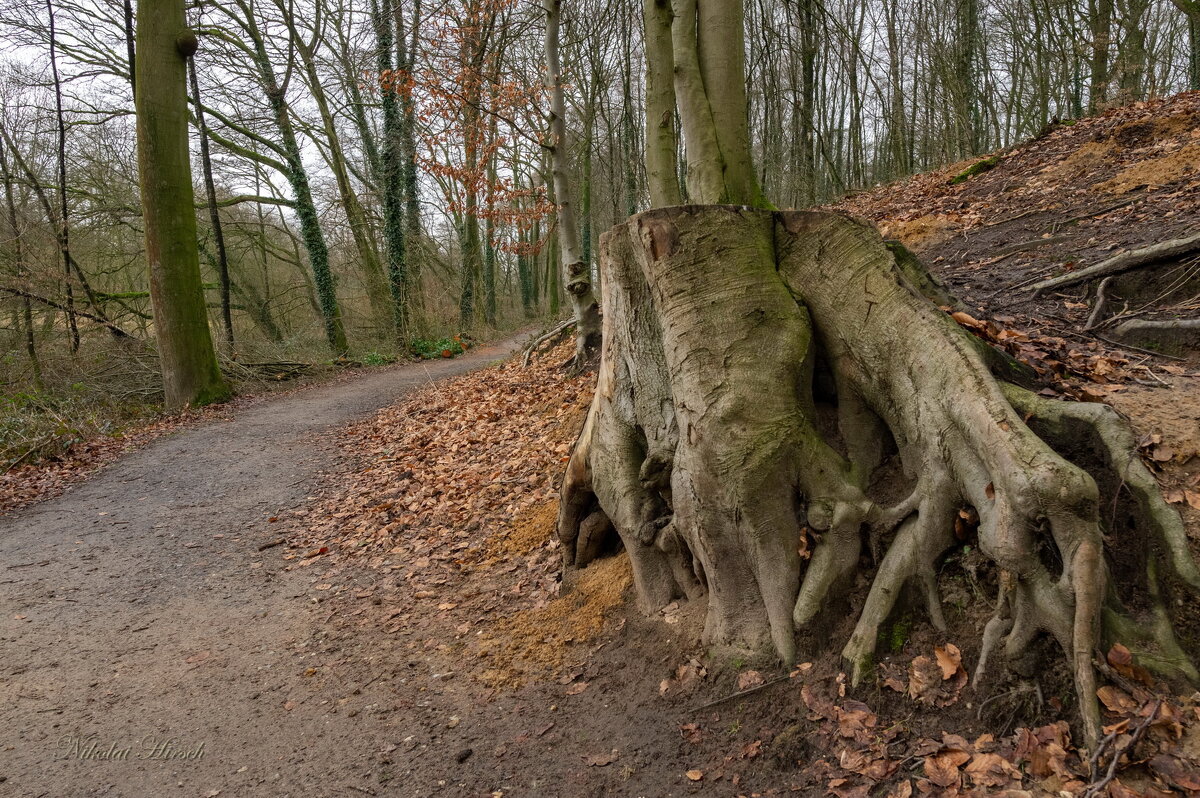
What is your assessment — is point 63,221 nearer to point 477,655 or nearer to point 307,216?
point 307,216

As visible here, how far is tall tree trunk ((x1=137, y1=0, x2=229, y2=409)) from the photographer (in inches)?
443

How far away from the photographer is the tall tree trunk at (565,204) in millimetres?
9172

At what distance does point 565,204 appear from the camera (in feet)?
31.9

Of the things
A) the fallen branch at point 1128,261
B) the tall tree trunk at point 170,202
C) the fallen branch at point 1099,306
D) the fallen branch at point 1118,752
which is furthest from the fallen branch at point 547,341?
the fallen branch at point 1118,752

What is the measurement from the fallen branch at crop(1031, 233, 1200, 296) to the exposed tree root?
6.49 ft

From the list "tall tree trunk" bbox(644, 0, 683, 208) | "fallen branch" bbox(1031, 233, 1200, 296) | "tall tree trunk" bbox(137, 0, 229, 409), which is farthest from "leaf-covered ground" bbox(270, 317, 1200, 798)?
"tall tree trunk" bbox(137, 0, 229, 409)

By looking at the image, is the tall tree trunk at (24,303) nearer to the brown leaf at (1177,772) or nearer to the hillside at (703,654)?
the hillside at (703,654)

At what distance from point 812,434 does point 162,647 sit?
4453 millimetres

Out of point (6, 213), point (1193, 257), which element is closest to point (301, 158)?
point (6, 213)

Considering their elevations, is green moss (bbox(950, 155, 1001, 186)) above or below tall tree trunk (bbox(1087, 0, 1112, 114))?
below

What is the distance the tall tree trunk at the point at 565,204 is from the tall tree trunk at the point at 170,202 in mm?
7228

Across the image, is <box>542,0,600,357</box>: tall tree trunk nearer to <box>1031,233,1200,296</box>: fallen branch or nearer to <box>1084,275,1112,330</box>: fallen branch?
<box>1031,233,1200,296</box>: fallen branch

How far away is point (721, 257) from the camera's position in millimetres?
3184

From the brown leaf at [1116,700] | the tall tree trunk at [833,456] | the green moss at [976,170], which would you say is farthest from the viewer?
the green moss at [976,170]
